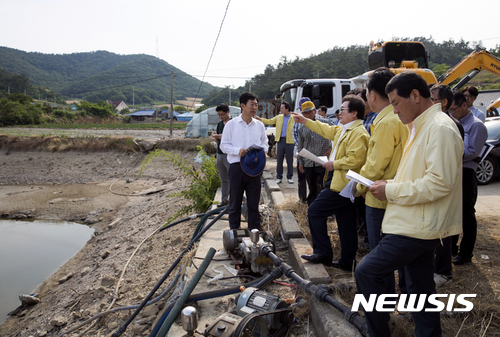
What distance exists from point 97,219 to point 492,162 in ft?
39.1

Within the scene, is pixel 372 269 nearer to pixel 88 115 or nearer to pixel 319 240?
pixel 319 240

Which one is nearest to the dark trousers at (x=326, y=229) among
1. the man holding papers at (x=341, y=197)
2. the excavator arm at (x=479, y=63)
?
the man holding papers at (x=341, y=197)

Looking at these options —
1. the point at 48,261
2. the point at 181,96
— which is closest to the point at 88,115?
the point at 48,261

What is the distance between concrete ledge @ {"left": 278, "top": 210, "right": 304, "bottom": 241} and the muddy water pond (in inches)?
220

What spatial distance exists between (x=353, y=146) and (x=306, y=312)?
169cm

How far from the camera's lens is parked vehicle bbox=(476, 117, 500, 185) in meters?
7.43

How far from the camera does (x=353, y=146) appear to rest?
326cm

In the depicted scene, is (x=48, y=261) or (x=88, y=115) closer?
(x=48, y=261)

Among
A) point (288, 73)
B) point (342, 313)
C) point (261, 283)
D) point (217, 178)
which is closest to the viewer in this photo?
point (342, 313)

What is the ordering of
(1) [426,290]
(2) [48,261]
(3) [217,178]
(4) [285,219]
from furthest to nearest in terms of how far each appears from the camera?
1. (2) [48,261]
2. (3) [217,178]
3. (4) [285,219]
4. (1) [426,290]

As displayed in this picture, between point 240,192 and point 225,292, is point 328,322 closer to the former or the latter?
point 225,292

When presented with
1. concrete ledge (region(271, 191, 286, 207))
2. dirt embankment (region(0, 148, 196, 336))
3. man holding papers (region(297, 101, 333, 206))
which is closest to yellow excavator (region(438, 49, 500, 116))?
man holding papers (region(297, 101, 333, 206))

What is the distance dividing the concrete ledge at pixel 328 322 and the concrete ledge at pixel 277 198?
308cm

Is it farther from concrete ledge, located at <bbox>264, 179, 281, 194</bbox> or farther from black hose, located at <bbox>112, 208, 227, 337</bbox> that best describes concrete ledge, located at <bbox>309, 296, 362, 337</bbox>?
concrete ledge, located at <bbox>264, 179, 281, 194</bbox>
